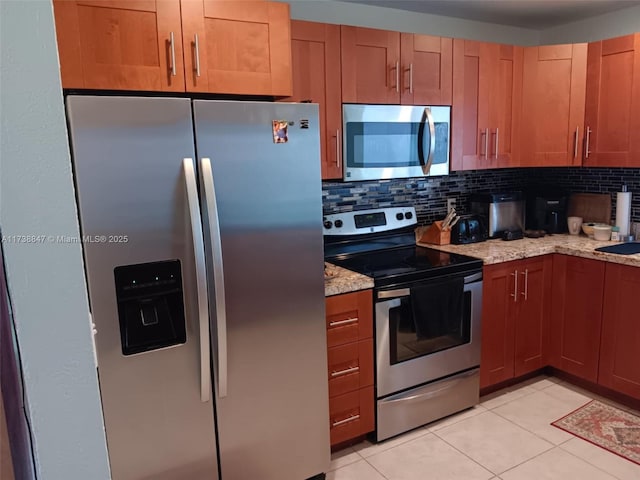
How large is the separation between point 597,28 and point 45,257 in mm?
3731

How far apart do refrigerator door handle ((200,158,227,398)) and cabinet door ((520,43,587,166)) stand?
7.53ft

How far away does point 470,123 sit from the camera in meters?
2.96

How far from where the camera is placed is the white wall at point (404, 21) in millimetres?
2762

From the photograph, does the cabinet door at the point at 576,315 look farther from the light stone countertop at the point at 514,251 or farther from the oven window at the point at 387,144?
the oven window at the point at 387,144

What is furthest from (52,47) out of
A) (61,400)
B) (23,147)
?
(61,400)

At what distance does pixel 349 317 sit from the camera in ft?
7.52

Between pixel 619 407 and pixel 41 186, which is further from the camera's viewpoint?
pixel 619 407

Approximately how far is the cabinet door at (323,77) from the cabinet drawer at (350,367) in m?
0.87

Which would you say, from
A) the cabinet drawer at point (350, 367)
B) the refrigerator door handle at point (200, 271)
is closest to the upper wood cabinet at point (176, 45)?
the refrigerator door handle at point (200, 271)

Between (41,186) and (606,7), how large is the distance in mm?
3552

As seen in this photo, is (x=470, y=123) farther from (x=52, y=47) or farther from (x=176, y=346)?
(x=52, y=47)

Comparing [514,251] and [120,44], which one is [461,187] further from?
[120,44]

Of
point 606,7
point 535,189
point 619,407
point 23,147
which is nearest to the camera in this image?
point 23,147

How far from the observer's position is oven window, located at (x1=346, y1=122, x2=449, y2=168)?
256 centimetres
